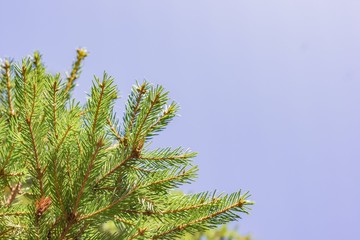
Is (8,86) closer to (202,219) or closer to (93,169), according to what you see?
(93,169)

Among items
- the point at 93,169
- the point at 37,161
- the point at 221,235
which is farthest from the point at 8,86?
the point at 221,235

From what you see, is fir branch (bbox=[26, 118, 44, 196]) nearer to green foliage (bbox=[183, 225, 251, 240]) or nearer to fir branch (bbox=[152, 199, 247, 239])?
fir branch (bbox=[152, 199, 247, 239])

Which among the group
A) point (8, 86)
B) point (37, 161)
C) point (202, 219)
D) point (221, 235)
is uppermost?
point (221, 235)

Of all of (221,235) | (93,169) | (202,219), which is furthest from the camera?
(221,235)

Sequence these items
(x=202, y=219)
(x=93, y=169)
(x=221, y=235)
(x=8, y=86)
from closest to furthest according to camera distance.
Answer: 1. (x=93, y=169)
2. (x=202, y=219)
3. (x=8, y=86)
4. (x=221, y=235)

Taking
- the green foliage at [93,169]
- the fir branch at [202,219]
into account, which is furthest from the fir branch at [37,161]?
the fir branch at [202,219]

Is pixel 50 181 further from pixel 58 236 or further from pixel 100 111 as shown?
pixel 100 111

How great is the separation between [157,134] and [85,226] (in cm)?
53

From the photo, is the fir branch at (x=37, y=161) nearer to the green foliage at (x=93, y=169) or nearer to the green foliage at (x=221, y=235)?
the green foliage at (x=93, y=169)

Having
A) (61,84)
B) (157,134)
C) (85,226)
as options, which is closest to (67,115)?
(61,84)

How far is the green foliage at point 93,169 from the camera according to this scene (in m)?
1.62

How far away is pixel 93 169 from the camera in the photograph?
64.2 inches

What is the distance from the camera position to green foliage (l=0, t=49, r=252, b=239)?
162cm

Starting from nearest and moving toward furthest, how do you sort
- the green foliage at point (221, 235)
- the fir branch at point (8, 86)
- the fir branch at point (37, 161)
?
the fir branch at point (37, 161)
the fir branch at point (8, 86)
the green foliage at point (221, 235)
